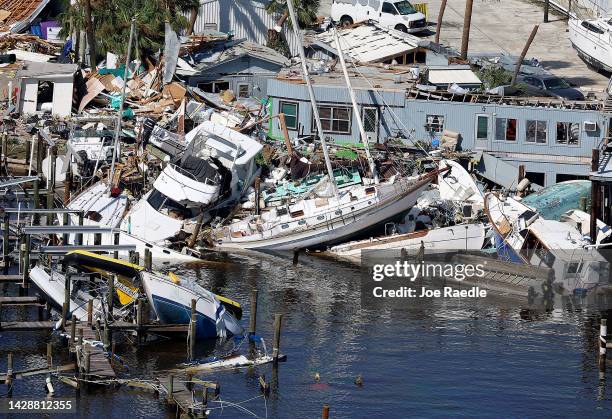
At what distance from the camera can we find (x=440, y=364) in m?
50.0

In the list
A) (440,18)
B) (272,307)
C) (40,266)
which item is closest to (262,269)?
(272,307)

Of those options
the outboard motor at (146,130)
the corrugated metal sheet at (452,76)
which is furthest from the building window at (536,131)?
the outboard motor at (146,130)

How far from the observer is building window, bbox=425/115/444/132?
2749 inches

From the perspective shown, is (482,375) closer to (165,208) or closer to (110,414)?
(110,414)

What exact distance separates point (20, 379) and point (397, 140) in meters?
28.2

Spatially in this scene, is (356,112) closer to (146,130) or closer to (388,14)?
(146,130)

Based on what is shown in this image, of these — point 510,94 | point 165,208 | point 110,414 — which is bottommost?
point 110,414

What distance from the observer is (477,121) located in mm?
69125

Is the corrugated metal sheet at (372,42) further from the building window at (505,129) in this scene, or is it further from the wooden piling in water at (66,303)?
the wooden piling in water at (66,303)

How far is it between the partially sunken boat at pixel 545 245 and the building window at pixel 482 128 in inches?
332

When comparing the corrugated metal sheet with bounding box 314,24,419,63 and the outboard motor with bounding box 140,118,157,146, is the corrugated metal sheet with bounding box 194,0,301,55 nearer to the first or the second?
the corrugated metal sheet with bounding box 314,24,419,63

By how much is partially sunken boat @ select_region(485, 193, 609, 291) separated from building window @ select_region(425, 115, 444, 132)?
9228mm

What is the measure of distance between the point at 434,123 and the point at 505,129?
11.0 feet

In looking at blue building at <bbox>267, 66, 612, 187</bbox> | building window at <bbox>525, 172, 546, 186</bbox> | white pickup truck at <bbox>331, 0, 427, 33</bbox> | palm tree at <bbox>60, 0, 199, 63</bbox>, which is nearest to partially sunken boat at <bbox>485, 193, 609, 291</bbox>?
building window at <bbox>525, 172, 546, 186</bbox>
